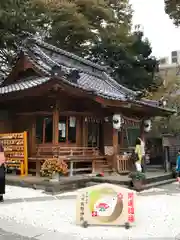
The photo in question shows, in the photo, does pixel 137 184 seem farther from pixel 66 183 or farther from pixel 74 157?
pixel 74 157

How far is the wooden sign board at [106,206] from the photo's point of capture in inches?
265

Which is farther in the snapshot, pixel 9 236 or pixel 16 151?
pixel 16 151

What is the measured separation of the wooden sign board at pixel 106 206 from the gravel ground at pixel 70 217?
0.15 metres

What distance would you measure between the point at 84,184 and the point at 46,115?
12.7 feet

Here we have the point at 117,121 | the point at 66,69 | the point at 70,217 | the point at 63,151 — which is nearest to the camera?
the point at 70,217

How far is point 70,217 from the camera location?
7711 millimetres

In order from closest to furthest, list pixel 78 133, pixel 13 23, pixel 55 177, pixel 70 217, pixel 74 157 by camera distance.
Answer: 1. pixel 70 217
2. pixel 55 177
3. pixel 74 157
4. pixel 78 133
5. pixel 13 23

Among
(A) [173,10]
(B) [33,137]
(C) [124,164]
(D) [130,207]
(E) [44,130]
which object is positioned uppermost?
(A) [173,10]

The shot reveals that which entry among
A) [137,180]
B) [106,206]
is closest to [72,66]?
[137,180]

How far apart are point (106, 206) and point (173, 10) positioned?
2001cm

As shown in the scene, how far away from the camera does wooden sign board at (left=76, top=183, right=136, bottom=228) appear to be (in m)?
6.73

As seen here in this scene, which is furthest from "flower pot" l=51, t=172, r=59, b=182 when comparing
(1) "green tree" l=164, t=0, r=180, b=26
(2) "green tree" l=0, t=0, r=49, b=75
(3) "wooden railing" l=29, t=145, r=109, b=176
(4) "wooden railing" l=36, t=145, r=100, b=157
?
(1) "green tree" l=164, t=0, r=180, b=26

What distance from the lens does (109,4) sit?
31.2 metres

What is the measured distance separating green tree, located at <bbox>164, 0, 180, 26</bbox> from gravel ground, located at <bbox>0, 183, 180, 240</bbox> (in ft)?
52.7
